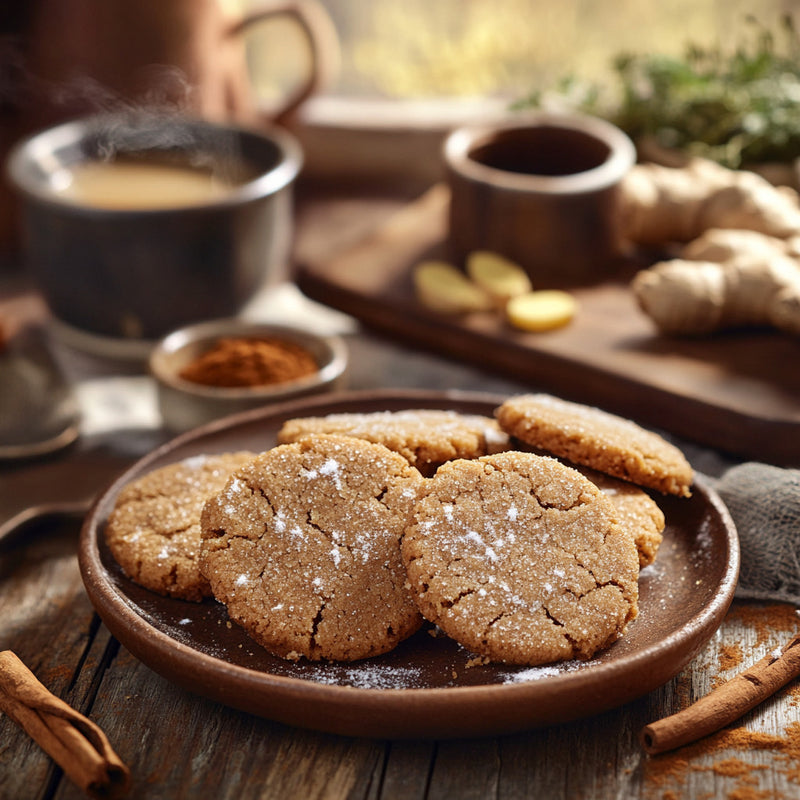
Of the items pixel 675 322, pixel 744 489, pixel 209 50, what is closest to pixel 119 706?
pixel 744 489

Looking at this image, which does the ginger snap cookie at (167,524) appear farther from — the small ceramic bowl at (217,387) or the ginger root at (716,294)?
the ginger root at (716,294)

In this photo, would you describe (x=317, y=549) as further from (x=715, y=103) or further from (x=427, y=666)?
(x=715, y=103)

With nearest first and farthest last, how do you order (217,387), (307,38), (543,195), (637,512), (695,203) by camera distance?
(637,512) < (217,387) < (543,195) < (695,203) < (307,38)

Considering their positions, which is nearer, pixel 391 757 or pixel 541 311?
pixel 391 757

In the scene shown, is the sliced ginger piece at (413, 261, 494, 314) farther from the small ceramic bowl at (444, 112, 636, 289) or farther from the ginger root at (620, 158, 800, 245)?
the ginger root at (620, 158, 800, 245)

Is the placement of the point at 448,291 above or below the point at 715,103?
below

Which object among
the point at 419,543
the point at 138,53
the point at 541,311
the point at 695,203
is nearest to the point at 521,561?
the point at 419,543
